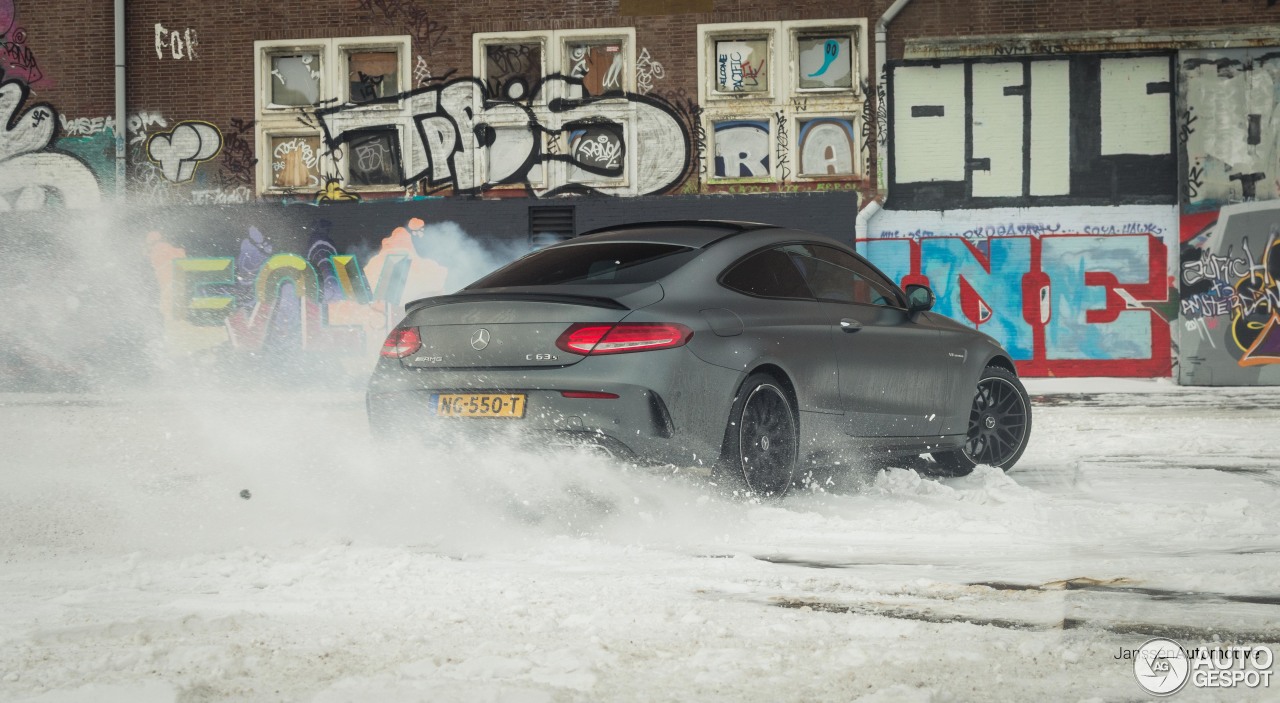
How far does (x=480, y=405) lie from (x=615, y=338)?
2.39 ft

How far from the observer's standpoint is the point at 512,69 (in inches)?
910

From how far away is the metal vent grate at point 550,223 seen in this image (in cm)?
2303

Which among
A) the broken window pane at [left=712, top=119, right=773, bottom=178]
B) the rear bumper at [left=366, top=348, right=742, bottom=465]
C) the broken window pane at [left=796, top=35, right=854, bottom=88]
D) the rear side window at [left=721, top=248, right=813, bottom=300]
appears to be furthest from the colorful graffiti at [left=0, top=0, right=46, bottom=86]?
the rear bumper at [left=366, top=348, right=742, bottom=465]

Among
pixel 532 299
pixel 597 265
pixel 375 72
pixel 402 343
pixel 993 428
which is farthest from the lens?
pixel 375 72

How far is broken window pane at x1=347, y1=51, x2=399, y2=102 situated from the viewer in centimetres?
2333

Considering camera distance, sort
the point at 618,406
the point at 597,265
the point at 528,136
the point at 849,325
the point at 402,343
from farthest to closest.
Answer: the point at 528,136 < the point at 849,325 < the point at 597,265 < the point at 402,343 < the point at 618,406

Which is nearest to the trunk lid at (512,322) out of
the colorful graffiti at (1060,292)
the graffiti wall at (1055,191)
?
the colorful graffiti at (1060,292)

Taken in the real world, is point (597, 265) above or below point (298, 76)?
below

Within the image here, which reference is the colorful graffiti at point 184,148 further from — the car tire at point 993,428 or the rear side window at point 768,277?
the rear side window at point 768,277

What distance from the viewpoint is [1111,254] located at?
73.4ft

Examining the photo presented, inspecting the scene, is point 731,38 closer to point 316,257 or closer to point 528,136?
point 528,136

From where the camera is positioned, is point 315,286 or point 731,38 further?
point 315,286

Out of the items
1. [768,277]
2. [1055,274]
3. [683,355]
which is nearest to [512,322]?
[683,355]

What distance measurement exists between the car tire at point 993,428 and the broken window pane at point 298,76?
16.9 meters
